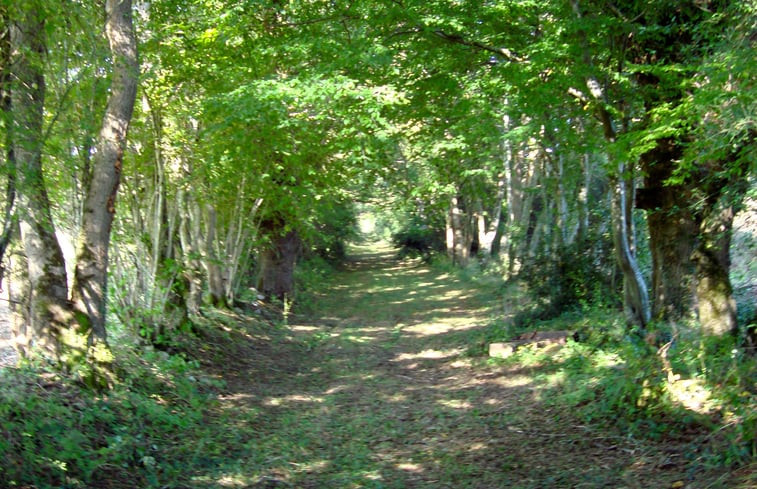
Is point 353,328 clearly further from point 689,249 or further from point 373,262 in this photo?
point 373,262

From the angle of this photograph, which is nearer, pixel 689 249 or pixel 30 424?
pixel 30 424

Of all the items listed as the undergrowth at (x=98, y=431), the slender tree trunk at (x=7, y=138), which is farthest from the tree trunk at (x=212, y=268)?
the slender tree trunk at (x=7, y=138)

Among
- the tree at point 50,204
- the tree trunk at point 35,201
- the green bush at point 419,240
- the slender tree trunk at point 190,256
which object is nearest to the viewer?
the tree trunk at point 35,201

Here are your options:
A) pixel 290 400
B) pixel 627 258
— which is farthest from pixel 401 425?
pixel 627 258

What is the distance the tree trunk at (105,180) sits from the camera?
7402 mm

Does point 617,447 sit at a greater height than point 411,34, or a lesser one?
lesser

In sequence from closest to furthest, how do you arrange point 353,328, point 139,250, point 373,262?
point 139,250 < point 353,328 < point 373,262

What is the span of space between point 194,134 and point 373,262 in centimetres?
3277

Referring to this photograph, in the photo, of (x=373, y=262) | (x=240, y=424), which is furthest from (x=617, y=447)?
(x=373, y=262)

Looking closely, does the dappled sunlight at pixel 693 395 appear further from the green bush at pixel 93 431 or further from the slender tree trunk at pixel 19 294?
the slender tree trunk at pixel 19 294

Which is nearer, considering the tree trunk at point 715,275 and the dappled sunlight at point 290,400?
the tree trunk at point 715,275

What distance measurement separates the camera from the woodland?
6059 mm

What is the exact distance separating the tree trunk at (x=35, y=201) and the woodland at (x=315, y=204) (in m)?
0.03

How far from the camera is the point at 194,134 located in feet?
36.0
